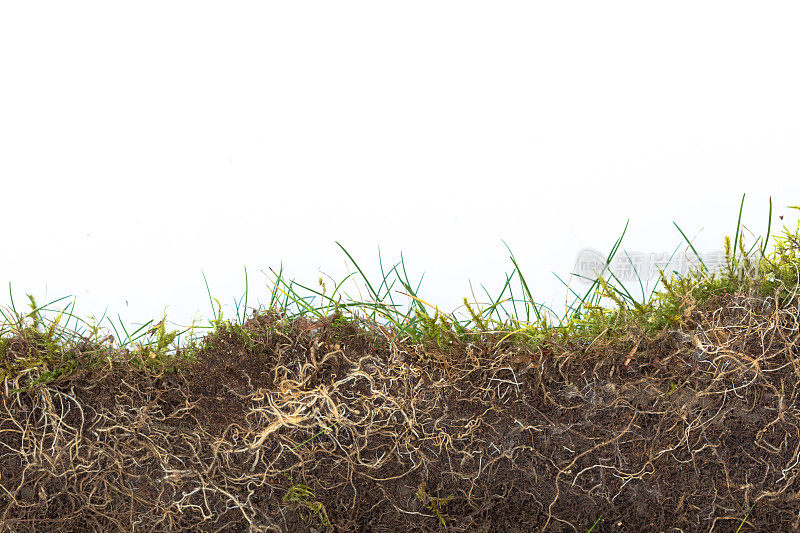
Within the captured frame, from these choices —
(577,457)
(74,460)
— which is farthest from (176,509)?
(577,457)

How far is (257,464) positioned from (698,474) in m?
0.70

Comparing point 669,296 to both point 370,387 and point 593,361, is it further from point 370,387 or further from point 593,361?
point 370,387

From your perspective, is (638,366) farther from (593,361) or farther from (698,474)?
(698,474)

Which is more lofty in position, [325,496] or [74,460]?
[74,460]

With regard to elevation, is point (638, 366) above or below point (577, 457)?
above

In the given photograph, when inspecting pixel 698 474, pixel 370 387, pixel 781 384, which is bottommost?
pixel 698 474

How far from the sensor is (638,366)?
1048 mm

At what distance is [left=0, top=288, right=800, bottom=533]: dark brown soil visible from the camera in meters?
1.04

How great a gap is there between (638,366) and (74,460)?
923 mm

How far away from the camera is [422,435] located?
1067 millimetres

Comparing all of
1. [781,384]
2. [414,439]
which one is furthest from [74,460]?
[781,384]

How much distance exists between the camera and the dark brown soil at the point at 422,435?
1.04 metres

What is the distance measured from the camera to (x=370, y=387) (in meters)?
1.07

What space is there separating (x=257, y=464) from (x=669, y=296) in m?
0.72
